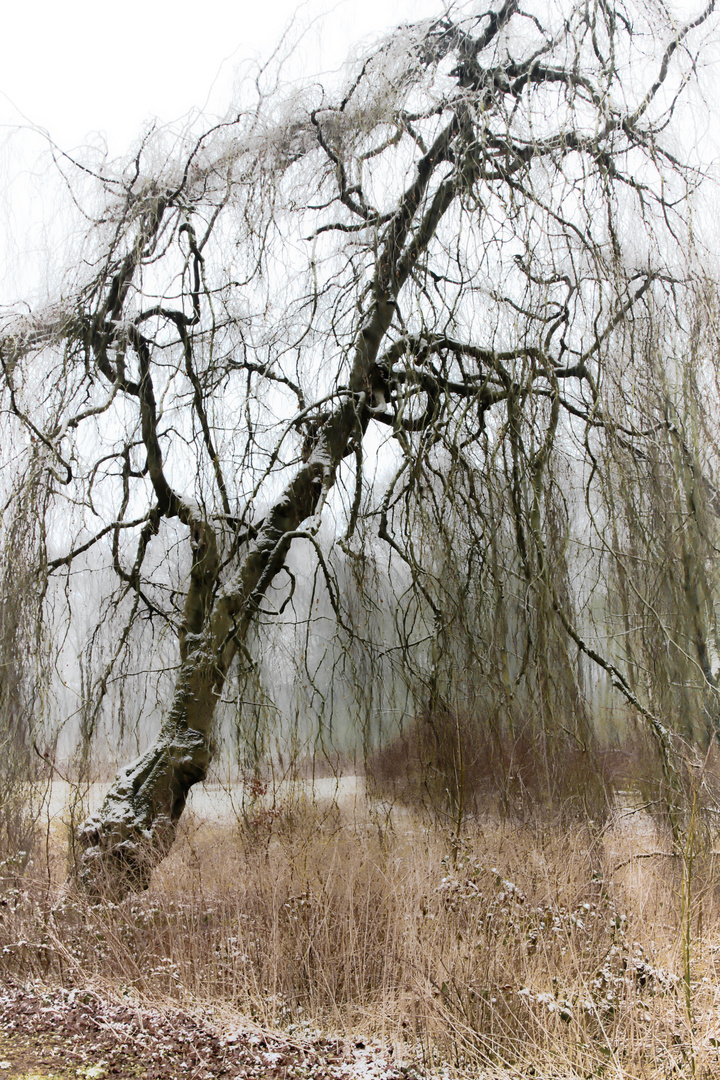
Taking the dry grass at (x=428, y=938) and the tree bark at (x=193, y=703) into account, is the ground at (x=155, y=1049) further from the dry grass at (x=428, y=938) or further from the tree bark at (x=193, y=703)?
the tree bark at (x=193, y=703)

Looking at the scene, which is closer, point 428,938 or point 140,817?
point 428,938

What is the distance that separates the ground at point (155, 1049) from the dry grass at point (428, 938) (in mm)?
75

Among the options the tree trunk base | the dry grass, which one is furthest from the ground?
the tree trunk base

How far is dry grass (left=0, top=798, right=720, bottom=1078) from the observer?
1.88 meters

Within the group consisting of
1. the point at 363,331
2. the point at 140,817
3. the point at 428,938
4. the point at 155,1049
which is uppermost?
the point at 363,331

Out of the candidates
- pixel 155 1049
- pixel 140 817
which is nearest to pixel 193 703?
pixel 140 817

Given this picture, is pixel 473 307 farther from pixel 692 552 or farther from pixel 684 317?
pixel 692 552

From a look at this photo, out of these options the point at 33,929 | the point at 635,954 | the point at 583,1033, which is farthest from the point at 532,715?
the point at 33,929

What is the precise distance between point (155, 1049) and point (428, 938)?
0.80 meters

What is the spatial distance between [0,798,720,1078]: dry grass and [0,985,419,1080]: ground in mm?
75

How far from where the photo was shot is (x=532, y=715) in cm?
258

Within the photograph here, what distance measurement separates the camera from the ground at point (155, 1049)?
1.88m

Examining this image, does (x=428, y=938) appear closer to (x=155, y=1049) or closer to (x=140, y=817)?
(x=155, y=1049)

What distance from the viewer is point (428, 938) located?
2.22m
